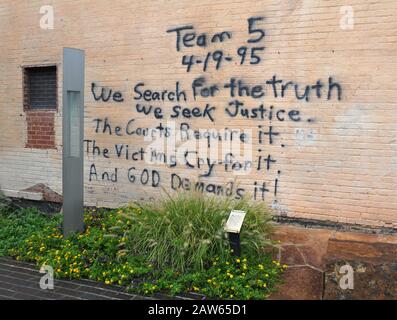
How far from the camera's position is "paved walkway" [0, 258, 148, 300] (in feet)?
13.2

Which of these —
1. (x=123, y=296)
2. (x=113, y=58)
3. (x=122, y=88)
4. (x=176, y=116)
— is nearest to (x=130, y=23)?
(x=113, y=58)

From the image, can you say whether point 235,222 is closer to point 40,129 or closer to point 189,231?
Answer: point 189,231

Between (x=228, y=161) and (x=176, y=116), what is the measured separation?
111 cm

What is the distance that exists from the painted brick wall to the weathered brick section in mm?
116

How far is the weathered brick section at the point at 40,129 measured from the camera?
7.23 meters

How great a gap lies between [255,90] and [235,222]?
2296 millimetres

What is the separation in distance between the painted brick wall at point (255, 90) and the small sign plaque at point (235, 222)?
1551 mm

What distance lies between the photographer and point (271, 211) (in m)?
5.71

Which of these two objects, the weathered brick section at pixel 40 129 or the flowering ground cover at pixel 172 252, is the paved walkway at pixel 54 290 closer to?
the flowering ground cover at pixel 172 252

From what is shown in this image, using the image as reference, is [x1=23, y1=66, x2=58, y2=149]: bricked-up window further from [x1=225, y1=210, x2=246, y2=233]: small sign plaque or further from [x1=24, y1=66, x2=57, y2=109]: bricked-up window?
[x1=225, y1=210, x2=246, y2=233]: small sign plaque

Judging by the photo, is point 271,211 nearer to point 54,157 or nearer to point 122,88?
point 122,88

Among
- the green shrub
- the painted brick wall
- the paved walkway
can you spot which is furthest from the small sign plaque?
the painted brick wall

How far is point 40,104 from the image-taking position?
739cm

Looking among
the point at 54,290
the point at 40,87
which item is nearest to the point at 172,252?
the point at 54,290
